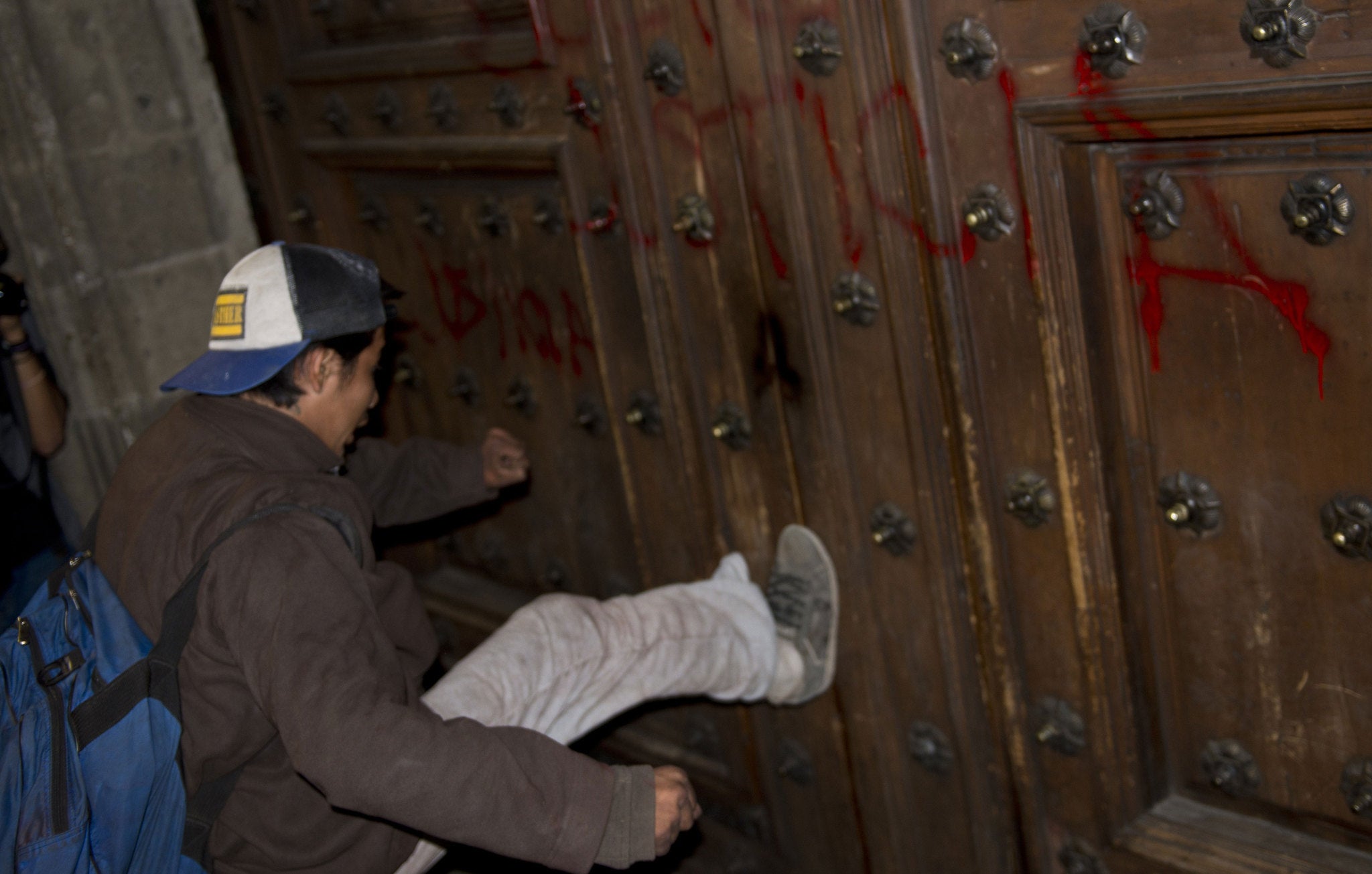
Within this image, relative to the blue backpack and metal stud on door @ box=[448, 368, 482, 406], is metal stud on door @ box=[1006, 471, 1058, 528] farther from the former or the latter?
metal stud on door @ box=[448, 368, 482, 406]

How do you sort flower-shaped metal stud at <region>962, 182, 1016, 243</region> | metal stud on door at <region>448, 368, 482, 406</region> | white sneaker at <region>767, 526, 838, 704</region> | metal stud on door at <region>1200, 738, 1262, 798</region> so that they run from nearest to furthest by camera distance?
flower-shaped metal stud at <region>962, 182, 1016, 243</region>, metal stud on door at <region>1200, 738, 1262, 798</region>, white sneaker at <region>767, 526, 838, 704</region>, metal stud on door at <region>448, 368, 482, 406</region>

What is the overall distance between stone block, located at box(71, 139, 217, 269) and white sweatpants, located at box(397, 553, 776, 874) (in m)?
1.31

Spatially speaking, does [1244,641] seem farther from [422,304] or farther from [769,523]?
[422,304]

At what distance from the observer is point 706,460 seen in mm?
2293

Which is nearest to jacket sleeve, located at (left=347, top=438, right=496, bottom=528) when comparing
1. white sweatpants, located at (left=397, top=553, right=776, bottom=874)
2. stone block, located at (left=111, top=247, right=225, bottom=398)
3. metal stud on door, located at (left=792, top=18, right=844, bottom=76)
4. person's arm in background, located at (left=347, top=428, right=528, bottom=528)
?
person's arm in background, located at (left=347, top=428, right=528, bottom=528)

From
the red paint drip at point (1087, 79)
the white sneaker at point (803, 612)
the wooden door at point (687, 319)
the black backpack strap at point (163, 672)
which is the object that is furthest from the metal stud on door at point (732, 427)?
the red paint drip at point (1087, 79)

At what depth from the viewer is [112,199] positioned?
2822 millimetres

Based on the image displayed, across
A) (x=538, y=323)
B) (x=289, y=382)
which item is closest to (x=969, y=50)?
(x=289, y=382)

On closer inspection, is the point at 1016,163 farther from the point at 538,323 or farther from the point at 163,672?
the point at 163,672

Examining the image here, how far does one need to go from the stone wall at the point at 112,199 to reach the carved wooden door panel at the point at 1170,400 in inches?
73.2

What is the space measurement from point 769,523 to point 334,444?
72 centimetres

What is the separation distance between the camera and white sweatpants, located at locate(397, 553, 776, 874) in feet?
6.89

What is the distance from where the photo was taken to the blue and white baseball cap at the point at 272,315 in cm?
192

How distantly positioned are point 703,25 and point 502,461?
0.99 metres
